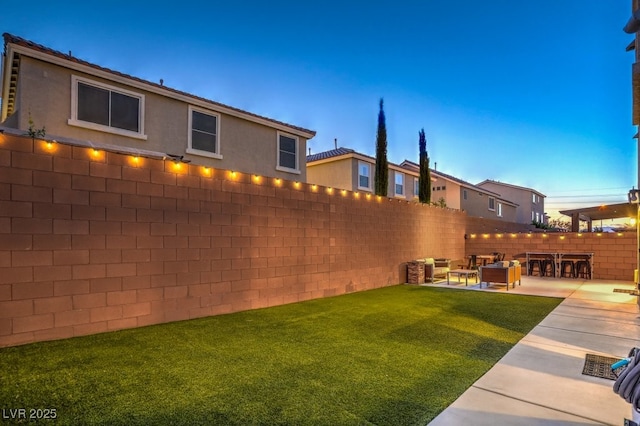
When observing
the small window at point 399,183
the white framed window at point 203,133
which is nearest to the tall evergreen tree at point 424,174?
the small window at point 399,183

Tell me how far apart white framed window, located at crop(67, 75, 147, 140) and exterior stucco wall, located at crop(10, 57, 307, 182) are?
106 millimetres

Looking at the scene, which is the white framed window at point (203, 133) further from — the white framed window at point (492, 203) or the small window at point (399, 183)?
the white framed window at point (492, 203)

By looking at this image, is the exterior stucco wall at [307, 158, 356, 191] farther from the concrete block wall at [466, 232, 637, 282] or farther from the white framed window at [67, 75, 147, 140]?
the white framed window at [67, 75, 147, 140]

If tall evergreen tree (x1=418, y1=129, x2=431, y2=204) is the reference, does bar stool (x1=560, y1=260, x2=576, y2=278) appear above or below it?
Answer: below

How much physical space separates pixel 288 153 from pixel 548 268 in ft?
36.2

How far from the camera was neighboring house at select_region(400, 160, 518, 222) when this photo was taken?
22.6 metres

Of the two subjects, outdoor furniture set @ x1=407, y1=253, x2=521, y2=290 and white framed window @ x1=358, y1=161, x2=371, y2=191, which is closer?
outdoor furniture set @ x1=407, y1=253, x2=521, y2=290

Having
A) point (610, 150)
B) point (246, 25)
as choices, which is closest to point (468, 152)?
point (610, 150)

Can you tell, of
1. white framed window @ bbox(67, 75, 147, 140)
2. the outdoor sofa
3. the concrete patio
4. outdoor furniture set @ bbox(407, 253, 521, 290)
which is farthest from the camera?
outdoor furniture set @ bbox(407, 253, 521, 290)

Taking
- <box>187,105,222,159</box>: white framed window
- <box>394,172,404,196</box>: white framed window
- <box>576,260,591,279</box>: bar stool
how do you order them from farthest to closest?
<box>394,172,404,196</box>: white framed window → <box>576,260,591,279</box>: bar stool → <box>187,105,222,159</box>: white framed window

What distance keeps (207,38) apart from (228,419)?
1245 cm

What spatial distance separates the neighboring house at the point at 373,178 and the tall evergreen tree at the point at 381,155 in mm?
1976

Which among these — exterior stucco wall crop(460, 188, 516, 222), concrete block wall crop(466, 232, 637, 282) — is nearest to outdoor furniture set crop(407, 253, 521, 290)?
concrete block wall crop(466, 232, 637, 282)

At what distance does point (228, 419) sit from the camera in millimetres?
2699
